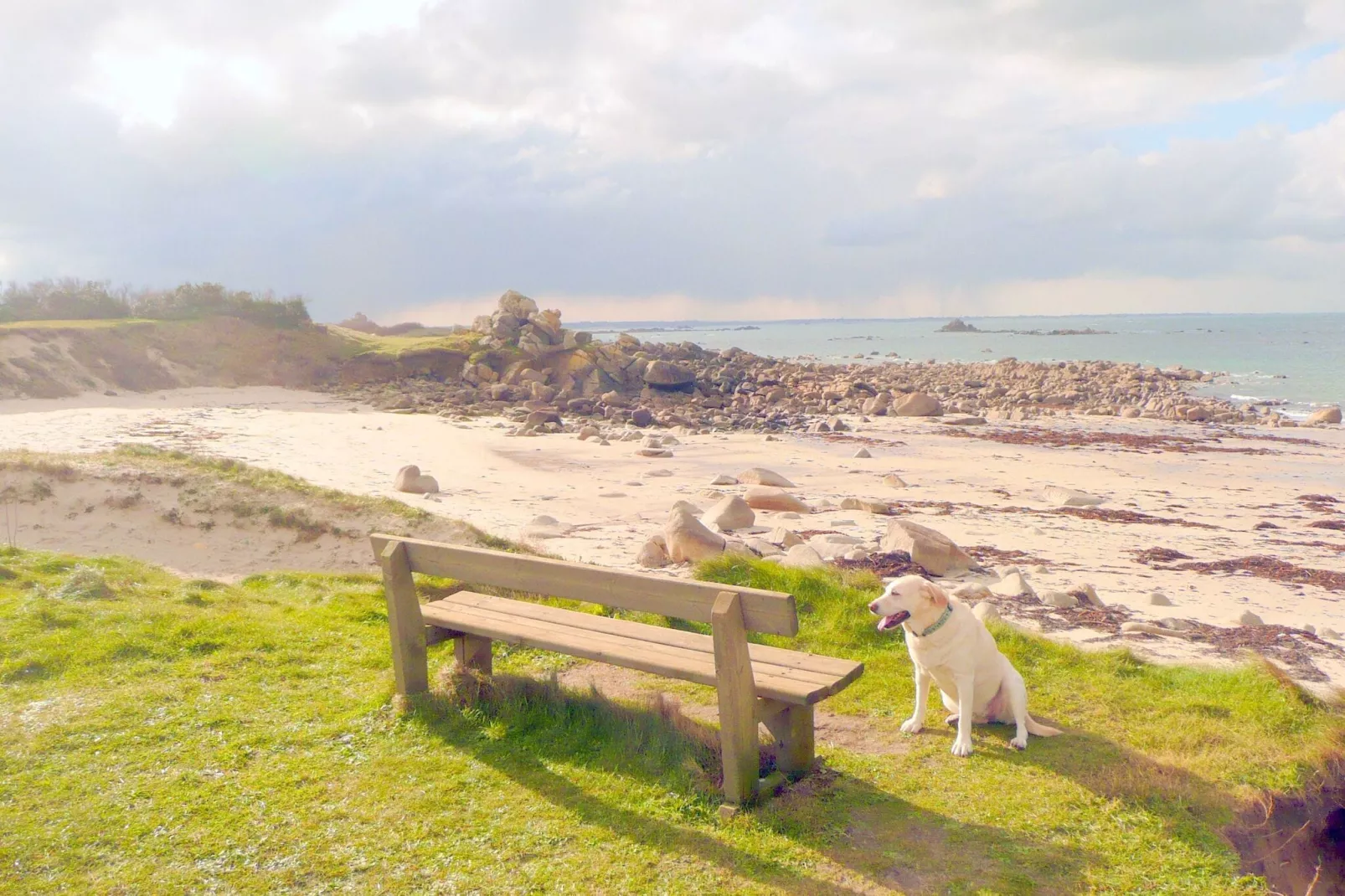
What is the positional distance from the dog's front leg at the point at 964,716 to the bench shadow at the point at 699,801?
72cm

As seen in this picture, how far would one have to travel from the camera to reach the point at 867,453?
76.4 feet

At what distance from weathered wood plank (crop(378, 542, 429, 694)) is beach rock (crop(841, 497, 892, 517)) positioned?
10.5 meters

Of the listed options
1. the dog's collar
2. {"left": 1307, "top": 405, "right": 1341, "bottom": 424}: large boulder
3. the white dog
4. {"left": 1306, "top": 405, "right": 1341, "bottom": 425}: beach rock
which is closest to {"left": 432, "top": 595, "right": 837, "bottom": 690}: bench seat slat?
the white dog

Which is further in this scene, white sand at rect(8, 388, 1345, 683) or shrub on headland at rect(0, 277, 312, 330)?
shrub on headland at rect(0, 277, 312, 330)

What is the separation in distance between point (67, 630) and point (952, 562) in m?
9.11

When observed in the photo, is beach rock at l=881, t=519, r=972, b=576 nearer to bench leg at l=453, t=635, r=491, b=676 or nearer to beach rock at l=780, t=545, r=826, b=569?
beach rock at l=780, t=545, r=826, b=569

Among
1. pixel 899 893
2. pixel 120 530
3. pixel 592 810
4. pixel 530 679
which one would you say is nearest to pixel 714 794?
pixel 592 810

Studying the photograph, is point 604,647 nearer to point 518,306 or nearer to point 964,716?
point 964,716

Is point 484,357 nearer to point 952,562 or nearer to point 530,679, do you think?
point 952,562

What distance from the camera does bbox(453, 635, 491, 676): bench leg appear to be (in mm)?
6180

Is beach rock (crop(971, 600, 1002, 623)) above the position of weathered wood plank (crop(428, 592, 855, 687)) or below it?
below

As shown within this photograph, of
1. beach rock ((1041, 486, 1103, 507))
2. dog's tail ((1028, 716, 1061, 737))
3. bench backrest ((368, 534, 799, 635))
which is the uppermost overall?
bench backrest ((368, 534, 799, 635))

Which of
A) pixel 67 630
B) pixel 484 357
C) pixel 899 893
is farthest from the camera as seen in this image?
pixel 484 357

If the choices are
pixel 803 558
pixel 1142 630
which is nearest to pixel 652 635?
pixel 803 558
